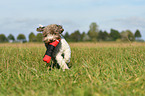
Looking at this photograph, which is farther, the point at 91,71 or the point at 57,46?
the point at 57,46

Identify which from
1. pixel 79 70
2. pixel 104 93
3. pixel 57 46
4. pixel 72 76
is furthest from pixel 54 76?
pixel 104 93

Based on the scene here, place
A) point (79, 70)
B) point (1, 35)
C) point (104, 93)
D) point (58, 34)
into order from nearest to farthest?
point (104, 93) → point (79, 70) → point (58, 34) → point (1, 35)

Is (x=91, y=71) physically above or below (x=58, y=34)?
below

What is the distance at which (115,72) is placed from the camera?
294 centimetres

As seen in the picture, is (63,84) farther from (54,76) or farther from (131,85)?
(131,85)

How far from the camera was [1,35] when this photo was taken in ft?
322

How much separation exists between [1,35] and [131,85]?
352ft

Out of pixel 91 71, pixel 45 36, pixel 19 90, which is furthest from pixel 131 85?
pixel 45 36

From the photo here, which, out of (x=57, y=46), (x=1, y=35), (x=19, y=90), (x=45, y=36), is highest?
(x=1, y=35)

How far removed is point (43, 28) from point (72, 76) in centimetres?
148

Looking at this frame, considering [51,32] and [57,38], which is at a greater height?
[51,32]

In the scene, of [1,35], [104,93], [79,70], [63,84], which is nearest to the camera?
[104,93]

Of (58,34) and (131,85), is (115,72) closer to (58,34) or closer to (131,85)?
(131,85)

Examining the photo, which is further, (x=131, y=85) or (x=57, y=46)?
(x=57, y=46)
